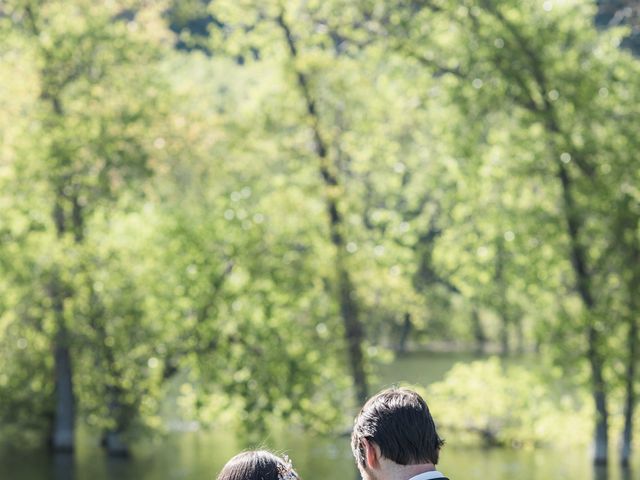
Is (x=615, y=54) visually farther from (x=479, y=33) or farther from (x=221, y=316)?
(x=221, y=316)

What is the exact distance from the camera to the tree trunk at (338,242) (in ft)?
68.0

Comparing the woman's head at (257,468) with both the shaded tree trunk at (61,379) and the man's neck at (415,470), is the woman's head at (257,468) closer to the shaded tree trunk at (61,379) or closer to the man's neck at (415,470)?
the man's neck at (415,470)

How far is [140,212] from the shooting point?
73.5ft

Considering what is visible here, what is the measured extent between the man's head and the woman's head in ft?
0.85

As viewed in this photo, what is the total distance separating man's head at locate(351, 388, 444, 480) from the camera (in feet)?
10.5

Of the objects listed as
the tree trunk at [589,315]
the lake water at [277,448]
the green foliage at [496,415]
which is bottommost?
the lake water at [277,448]

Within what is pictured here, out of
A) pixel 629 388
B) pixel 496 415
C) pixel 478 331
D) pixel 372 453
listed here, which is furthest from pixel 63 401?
pixel 478 331

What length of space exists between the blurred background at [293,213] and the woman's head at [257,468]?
16.9 meters

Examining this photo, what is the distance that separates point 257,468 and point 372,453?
359 millimetres

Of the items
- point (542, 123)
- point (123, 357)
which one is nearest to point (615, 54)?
point (542, 123)

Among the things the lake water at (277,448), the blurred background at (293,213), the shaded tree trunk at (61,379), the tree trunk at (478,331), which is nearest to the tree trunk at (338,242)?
the blurred background at (293,213)

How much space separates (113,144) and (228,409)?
18.4 feet

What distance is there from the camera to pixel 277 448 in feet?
62.7

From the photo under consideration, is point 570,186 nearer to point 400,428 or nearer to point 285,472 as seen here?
point 400,428
